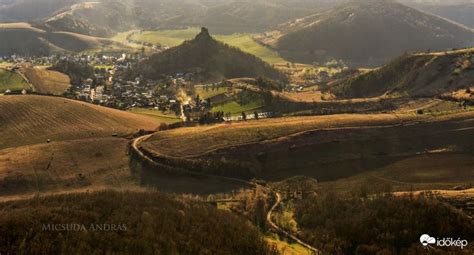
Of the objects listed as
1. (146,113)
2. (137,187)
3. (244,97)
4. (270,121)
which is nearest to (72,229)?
(137,187)

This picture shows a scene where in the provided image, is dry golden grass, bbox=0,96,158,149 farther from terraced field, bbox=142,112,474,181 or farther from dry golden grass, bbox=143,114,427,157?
terraced field, bbox=142,112,474,181

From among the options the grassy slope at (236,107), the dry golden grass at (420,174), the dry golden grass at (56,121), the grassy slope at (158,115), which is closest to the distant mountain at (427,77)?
the grassy slope at (236,107)

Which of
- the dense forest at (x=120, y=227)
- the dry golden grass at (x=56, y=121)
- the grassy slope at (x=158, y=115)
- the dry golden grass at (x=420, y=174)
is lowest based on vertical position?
the grassy slope at (x=158, y=115)

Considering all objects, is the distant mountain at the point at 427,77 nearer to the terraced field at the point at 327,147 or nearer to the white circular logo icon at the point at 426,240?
the terraced field at the point at 327,147

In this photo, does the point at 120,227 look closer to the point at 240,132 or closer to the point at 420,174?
the point at 240,132

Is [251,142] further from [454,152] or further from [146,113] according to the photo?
[146,113]
